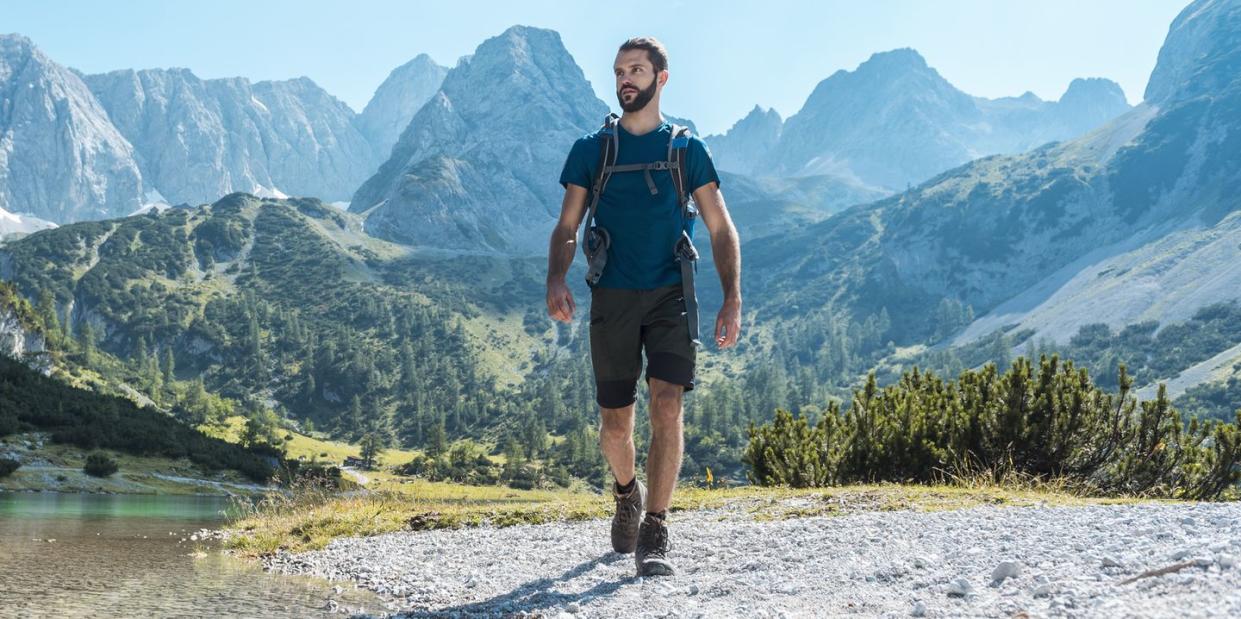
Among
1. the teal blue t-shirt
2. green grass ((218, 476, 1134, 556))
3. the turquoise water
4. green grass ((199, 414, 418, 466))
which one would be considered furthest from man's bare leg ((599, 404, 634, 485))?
green grass ((199, 414, 418, 466))

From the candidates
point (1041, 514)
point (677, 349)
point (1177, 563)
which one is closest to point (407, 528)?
point (677, 349)

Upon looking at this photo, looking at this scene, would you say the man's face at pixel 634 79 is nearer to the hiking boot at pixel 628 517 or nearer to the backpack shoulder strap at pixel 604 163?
the backpack shoulder strap at pixel 604 163

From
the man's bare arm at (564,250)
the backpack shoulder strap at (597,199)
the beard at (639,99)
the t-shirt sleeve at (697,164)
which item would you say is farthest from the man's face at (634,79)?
the man's bare arm at (564,250)

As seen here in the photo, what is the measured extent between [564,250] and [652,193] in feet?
2.93

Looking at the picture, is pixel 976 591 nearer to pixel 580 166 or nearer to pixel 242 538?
pixel 580 166

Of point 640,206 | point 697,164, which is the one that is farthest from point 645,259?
point 697,164

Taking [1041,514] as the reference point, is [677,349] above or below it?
above

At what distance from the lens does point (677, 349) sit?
23.2 feet

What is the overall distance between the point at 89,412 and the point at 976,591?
8718 centimetres

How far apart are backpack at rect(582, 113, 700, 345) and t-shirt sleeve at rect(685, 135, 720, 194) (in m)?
0.06

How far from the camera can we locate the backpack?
7172 millimetres

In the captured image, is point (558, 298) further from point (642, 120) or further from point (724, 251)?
point (642, 120)

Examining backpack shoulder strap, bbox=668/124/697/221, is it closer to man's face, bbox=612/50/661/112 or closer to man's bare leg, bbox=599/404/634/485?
man's face, bbox=612/50/661/112

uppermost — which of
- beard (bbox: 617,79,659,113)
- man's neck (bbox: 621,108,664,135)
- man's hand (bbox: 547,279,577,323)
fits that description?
beard (bbox: 617,79,659,113)
